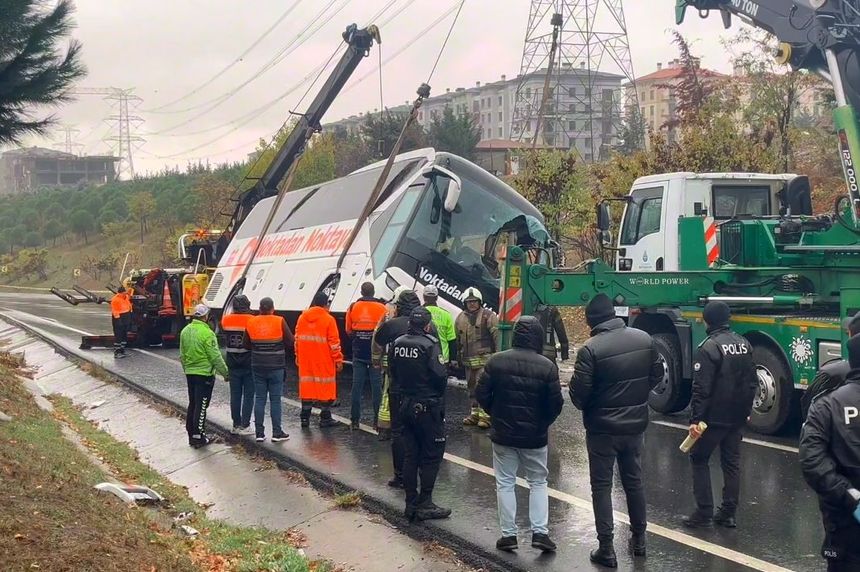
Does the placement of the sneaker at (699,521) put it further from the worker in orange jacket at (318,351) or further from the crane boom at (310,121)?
the crane boom at (310,121)

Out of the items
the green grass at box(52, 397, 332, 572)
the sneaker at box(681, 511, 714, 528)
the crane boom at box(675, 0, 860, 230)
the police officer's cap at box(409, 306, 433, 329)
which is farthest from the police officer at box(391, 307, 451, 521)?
the crane boom at box(675, 0, 860, 230)

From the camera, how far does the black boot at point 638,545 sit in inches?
252

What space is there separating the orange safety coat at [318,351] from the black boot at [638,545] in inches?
209

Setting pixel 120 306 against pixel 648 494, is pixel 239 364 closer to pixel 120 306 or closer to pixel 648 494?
pixel 648 494

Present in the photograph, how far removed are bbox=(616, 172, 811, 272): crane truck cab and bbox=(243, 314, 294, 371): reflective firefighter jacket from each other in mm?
5422

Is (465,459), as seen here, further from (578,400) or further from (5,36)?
(5,36)

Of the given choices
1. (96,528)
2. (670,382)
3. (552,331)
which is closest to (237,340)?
(552,331)

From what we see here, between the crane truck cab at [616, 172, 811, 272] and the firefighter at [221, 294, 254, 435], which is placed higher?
the crane truck cab at [616, 172, 811, 272]

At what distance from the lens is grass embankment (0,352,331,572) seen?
5535 mm

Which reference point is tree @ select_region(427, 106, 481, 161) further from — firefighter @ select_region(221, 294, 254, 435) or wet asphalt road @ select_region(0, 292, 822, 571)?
firefighter @ select_region(221, 294, 254, 435)

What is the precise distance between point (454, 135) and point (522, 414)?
155 feet

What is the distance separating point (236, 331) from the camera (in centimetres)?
1098

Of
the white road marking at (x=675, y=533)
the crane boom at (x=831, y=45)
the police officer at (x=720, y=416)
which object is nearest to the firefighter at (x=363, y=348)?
the white road marking at (x=675, y=533)

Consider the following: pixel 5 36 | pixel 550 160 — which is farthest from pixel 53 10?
pixel 550 160
